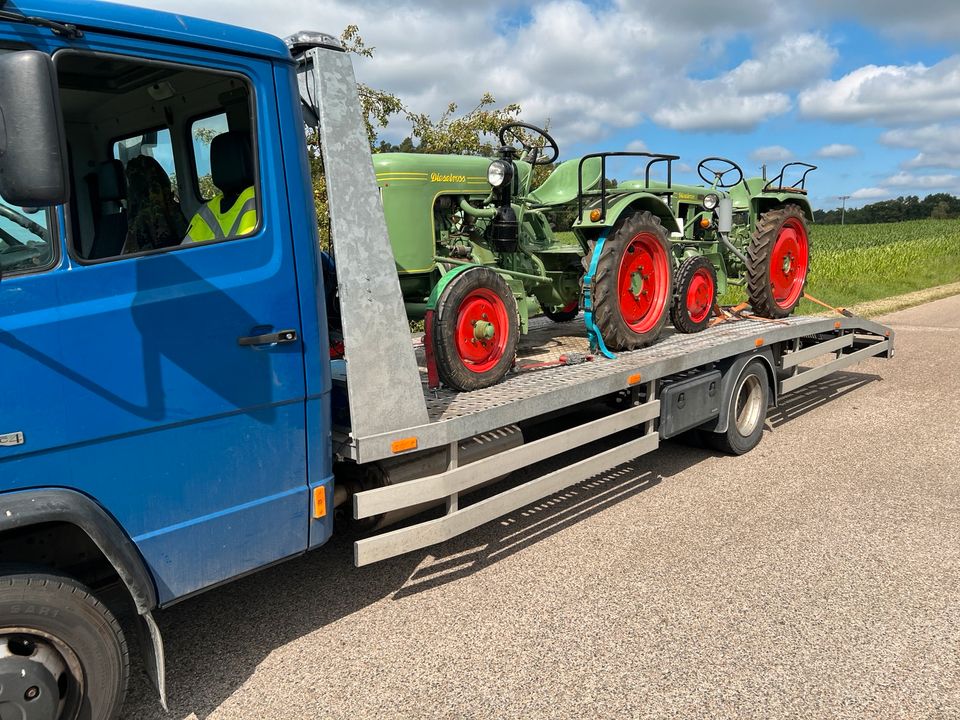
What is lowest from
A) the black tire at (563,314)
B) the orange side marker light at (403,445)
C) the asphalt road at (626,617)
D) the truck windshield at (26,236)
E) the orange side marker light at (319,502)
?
the asphalt road at (626,617)

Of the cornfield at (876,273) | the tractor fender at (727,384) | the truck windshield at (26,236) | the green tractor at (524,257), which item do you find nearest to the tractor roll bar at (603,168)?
the green tractor at (524,257)

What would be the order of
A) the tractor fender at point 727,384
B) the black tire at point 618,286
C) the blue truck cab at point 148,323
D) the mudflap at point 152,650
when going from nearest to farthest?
the blue truck cab at point 148,323 < the mudflap at point 152,650 < the black tire at point 618,286 < the tractor fender at point 727,384

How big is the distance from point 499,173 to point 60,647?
11.9 feet

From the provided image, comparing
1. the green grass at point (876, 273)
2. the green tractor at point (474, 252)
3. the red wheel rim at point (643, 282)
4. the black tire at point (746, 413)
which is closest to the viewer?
the green tractor at point (474, 252)

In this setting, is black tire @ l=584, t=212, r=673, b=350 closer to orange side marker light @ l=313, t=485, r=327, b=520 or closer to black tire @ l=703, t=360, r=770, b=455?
black tire @ l=703, t=360, r=770, b=455

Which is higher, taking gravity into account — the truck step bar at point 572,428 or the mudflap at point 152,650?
the truck step bar at point 572,428

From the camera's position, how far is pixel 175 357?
8.14 ft

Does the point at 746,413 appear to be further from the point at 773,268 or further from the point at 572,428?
the point at 572,428

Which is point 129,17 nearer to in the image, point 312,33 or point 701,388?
point 312,33

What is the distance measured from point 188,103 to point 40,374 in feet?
4.17

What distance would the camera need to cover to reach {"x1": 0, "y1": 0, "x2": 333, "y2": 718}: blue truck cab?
2.16 meters

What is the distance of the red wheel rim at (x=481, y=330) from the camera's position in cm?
408

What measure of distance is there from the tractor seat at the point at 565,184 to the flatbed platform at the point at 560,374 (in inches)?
45.1

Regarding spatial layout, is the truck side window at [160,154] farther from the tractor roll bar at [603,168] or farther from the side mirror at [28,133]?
the tractor roll bar at [603,168]
